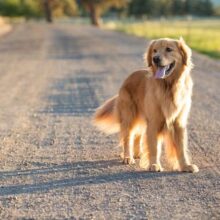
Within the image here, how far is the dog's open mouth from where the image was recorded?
657 centimetres

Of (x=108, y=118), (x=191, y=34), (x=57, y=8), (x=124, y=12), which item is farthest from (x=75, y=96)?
(x=57, y=8)

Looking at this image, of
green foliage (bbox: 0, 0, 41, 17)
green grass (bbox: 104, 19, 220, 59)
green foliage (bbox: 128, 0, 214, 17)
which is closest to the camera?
green grass (bbox: 104, 19, 220, 59)

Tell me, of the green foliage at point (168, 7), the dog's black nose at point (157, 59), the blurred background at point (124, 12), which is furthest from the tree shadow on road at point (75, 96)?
the green foliage at point (168, 7)

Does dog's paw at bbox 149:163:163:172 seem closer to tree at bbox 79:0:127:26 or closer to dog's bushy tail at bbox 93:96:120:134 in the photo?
dog's bushy tail at bbox 93:96:120:134

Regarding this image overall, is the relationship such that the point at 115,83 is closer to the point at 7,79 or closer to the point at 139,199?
the point at 7,79

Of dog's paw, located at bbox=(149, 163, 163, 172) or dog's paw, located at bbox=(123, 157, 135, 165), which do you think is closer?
dog's paw, located at bbox=(149, 163, 163, 172)

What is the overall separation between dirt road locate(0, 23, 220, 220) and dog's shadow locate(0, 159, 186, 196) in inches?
0.4

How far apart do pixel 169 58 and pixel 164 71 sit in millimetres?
152

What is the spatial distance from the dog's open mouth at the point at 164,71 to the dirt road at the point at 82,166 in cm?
108

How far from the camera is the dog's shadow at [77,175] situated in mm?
6119

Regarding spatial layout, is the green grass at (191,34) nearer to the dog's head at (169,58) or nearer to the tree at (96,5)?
the dog's head at (169,58)

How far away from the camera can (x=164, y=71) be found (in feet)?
21.6

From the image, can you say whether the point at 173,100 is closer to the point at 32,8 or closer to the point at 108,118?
the point at 108,118

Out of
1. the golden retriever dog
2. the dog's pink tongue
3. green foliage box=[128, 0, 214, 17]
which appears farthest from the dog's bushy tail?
green foliage box=[128, 0, 214, 17]
